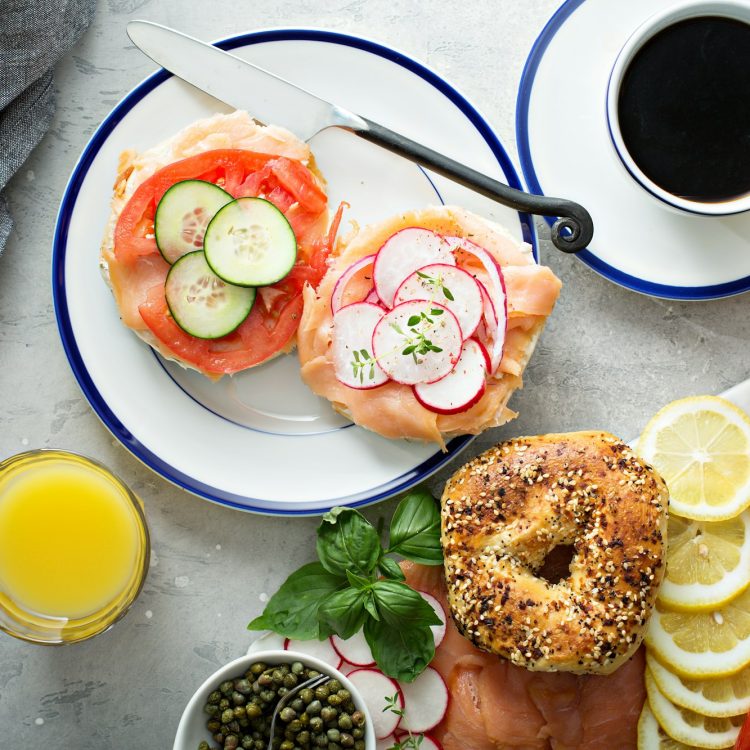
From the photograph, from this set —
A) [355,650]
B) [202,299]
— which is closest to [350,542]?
[355,650]

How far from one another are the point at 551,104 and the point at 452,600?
1250 millimetres

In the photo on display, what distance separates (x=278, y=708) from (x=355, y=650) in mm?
271

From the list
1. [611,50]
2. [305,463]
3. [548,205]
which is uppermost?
[611,50]

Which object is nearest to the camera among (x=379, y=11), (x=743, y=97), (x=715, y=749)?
(x=743, y=97)

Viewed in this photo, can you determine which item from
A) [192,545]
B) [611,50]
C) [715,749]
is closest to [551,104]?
[611,50]

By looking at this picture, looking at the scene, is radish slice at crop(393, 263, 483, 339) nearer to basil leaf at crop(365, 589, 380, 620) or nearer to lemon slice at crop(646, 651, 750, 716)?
basil leaf at crop(365, 589, 380, 620)

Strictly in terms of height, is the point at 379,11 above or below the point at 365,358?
above

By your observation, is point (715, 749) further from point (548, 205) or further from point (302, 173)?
point (302, 173)

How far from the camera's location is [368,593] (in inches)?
73.0

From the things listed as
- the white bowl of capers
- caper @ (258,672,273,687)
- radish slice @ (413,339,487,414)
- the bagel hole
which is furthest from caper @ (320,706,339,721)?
radish slice @ (413,339,487,414)

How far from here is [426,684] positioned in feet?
6.62

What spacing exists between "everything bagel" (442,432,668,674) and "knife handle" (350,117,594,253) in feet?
1.61

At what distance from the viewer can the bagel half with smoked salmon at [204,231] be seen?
1.87 m

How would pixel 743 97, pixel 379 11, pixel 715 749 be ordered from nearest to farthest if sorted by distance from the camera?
1. pixel 743 97
2. pixel 715 749
3. pixel 379 11
